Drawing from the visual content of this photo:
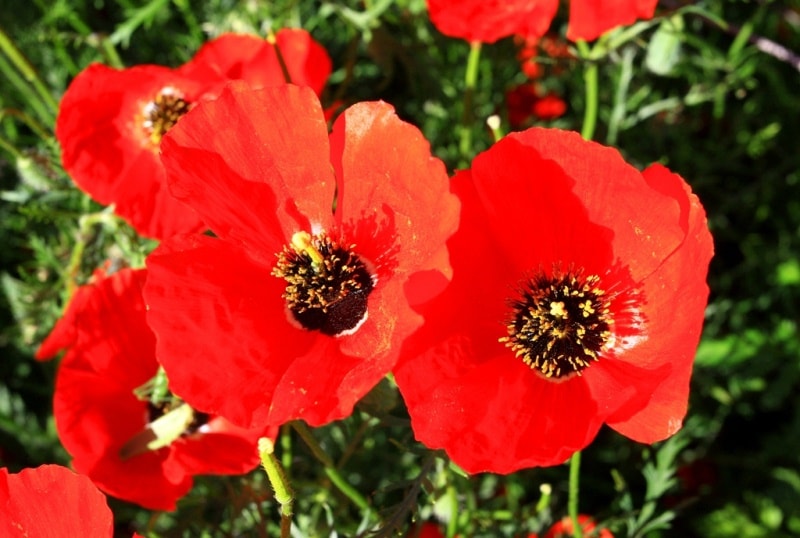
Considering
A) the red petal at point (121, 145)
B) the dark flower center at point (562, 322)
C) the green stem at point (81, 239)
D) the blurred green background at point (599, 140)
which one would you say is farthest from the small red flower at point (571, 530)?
the green stem at point (81, 239)

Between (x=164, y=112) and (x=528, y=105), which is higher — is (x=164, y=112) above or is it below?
above

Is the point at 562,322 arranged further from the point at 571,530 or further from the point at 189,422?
the point at 189,422

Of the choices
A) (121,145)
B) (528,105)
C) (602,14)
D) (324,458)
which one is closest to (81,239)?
(121,145)

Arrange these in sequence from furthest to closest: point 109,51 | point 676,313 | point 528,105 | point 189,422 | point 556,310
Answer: point 528,105 → point 109,51 → point 189,422 → point 556,310 → point 676,313

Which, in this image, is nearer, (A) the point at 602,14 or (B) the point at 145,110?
(A) the point at 602,14

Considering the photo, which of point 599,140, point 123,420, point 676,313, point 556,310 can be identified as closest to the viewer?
point 676,313

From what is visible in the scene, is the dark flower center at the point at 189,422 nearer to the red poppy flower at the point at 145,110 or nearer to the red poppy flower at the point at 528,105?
the red poppy flower at the point at 145,110

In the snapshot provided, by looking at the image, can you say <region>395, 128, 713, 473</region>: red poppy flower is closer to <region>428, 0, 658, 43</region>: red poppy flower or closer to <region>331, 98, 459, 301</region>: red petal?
<region>331, 98, 459, 301</region>: red petal
